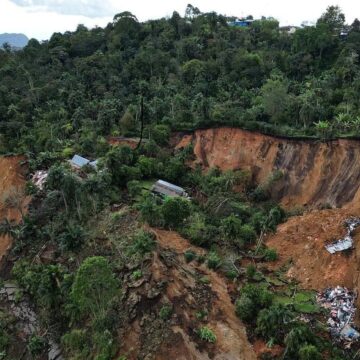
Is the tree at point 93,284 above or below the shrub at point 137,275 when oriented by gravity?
above

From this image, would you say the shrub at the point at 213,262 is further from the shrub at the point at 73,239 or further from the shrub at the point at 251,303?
the shrub at the point at 73,239

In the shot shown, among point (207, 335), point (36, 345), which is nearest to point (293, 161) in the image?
point (207, 335)

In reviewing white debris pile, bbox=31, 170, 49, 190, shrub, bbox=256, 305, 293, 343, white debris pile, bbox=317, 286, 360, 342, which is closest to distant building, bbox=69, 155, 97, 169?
white debris pile, bbox=31, 170, 49, 190

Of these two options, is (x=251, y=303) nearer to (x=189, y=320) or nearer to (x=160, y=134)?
(x=189, y=320)

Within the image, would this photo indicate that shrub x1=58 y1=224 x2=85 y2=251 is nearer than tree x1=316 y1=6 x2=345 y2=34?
Yes

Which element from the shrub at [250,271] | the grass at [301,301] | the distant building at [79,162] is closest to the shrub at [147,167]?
the distant building at [79,162]

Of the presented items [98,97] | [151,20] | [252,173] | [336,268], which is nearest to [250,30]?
[151,20]

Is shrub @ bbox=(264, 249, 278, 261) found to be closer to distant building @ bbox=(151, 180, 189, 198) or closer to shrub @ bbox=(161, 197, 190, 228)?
shrub @ bbox=(161, 197, 190, 228)
